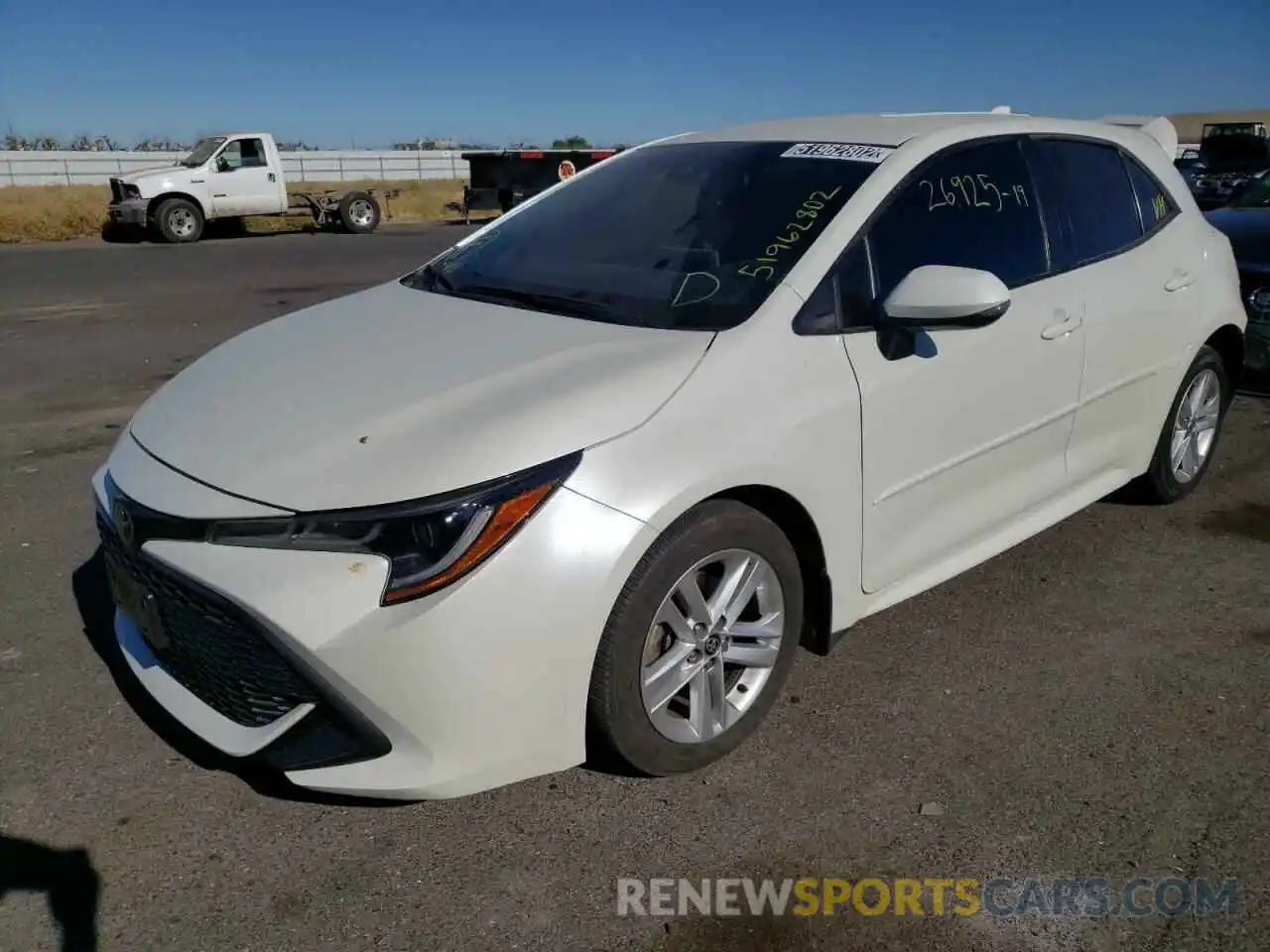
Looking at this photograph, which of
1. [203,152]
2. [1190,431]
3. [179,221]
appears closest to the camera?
[1190,431]

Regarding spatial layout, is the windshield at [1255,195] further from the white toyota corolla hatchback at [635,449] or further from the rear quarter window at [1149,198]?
the white toyota corolla hatchback at [635,449]

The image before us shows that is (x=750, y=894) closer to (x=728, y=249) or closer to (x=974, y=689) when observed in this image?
(x=974, y=689)

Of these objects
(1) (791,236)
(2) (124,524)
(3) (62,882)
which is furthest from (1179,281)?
(3) (62,882)

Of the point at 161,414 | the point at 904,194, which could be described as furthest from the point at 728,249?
the point at 161,414

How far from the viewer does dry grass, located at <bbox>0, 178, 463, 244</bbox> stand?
22.2m

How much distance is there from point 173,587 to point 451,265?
172cm

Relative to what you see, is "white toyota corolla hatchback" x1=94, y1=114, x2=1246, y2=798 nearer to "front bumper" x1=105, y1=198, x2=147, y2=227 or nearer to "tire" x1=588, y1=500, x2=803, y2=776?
"tire" x1=588, y1=500, x2=803, y2=776

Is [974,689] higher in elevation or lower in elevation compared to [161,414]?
lower

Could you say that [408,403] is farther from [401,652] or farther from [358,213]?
[358,213]

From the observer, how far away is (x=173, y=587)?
95.8 inches

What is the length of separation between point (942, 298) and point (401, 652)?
1.70 meters

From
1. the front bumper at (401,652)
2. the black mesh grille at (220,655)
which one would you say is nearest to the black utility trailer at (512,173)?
the black mesh grille at (220,655)

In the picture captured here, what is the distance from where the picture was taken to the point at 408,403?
2.58 m

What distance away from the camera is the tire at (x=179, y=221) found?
19812 millimetres
